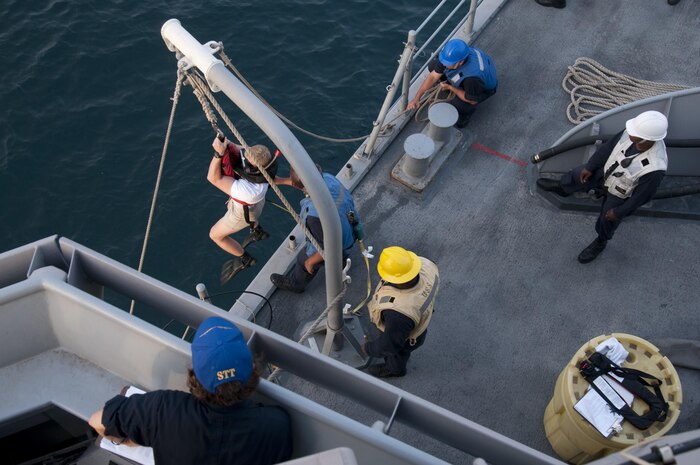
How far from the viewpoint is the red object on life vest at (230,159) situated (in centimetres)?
630

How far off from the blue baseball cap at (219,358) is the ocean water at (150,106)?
6216 millimetres

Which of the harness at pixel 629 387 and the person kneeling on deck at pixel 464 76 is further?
the person kneeling on deck at pixel 464 76

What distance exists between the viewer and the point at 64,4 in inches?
522

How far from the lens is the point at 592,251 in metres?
7.04

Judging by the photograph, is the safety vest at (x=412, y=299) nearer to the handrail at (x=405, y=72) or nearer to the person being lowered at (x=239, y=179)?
the person being lowered at (x=239, y=179)

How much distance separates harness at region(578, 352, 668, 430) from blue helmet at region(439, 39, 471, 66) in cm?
426

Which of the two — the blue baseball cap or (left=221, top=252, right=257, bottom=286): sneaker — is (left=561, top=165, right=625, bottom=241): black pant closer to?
(left=221, top=252, right=257, bottom=286): sneaker

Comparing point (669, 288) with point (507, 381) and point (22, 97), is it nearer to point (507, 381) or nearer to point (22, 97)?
point (507, 381)

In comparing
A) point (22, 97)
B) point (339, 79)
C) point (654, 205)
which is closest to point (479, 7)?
point (339, 79)

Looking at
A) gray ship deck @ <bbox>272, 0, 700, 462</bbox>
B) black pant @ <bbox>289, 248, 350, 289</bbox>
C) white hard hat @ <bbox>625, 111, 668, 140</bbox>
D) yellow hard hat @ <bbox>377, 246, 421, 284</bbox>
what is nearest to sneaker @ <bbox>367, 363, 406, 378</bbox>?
gray ship deck @ <bbox>272, 0, 700, 462</bbox>

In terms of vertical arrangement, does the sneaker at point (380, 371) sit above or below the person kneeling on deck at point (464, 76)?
below

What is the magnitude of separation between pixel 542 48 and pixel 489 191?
2.83m

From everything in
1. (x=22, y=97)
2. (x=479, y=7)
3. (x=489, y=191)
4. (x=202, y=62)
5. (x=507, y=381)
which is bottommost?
(x=507, y=381)

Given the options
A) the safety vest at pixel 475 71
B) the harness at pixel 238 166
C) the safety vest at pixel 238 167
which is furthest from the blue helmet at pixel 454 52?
the safety vest at pixel 238 167
